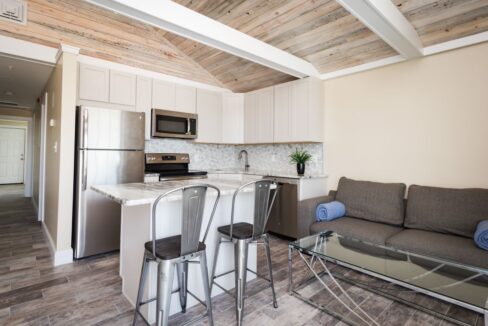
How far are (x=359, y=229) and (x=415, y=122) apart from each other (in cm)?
149

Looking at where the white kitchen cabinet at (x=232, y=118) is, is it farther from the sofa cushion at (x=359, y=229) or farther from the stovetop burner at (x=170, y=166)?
the sofa cushion at (x=359, y=229)

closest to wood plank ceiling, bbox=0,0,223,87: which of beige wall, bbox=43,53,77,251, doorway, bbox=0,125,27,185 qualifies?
beige wall, bbox=43,53,77,251

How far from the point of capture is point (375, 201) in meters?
3.04

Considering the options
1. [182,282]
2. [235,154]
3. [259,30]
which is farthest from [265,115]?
[182,282]

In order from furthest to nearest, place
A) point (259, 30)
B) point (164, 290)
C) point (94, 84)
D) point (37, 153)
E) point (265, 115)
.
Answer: point (37, 153) → point (265, 115) → point (94, 84) → point (259, 30) → point (164, 290)

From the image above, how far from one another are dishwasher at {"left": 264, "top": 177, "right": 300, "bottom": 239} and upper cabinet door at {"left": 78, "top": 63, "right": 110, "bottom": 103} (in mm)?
2565

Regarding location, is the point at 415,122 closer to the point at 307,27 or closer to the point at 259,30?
the point at 307,27

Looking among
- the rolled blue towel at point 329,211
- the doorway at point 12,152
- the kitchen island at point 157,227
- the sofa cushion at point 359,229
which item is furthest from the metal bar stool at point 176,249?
the doorway at point 12,152

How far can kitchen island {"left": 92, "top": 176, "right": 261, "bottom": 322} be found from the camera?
1.81 meters

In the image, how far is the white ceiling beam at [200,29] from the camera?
2.03 meters

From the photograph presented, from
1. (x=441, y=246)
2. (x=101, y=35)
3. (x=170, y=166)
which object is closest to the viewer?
(x=441, y=246)

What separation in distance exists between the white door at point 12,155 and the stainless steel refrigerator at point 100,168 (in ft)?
27.3

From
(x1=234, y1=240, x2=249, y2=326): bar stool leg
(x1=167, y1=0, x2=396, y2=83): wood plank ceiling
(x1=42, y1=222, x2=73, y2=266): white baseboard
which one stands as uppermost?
(x1=167, y1=0, x2=396, y2=83): wood plank ceiling

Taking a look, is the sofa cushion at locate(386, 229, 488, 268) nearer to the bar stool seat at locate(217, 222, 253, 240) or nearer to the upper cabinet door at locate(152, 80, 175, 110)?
the bar stool seat at locate(217, 222, 253, 240)
